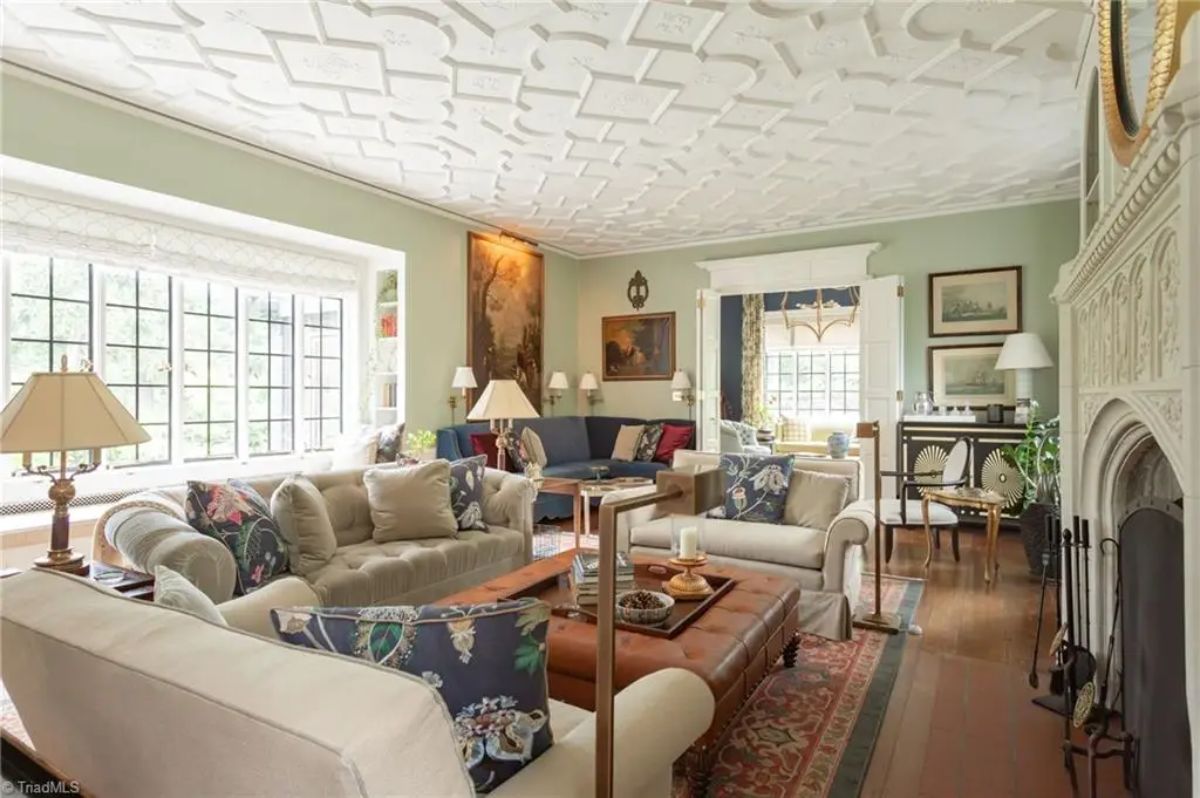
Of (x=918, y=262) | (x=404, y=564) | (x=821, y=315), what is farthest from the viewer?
(x=821, y=315)

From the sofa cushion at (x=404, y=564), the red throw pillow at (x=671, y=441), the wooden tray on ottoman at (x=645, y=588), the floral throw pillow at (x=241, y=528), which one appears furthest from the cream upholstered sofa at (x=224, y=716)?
the red throw pillow at (x=671, y=441)

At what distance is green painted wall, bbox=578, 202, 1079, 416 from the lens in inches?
224

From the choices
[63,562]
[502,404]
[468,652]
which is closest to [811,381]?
[502,404]

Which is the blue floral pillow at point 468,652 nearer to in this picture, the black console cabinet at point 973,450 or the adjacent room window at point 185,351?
the adjacent room window at point 185,351

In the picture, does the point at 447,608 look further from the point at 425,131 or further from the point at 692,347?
the point at 692,347

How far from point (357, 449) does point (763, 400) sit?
6.76 metres

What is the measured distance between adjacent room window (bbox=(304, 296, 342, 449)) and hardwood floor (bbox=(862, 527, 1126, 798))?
197 inches

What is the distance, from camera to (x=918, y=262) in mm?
6234

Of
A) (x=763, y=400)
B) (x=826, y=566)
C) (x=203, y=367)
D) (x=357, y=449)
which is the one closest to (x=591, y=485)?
(x=357, y=449)

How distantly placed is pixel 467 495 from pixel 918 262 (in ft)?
16.3

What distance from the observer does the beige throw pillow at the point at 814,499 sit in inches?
145

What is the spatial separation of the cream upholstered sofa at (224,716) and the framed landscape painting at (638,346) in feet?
21.2

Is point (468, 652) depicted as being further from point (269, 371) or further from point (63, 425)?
point (269, 371)

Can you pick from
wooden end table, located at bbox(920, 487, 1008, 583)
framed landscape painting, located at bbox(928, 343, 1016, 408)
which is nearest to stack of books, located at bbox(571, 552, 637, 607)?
wooden end table, located at bbox(920, 487, 1008, 583)
